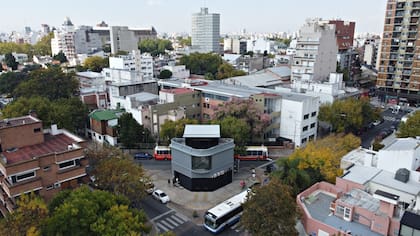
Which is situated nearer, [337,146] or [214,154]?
[214,154]

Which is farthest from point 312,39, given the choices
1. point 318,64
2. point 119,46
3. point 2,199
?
point 119,46

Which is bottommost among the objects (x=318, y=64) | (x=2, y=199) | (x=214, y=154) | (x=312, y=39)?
(x=2, y=199)

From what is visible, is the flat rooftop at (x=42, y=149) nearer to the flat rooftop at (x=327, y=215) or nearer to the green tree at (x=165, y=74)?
the flat rooftop at (x=327, y=215)

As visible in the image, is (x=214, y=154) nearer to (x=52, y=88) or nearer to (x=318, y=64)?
(x=52, y=88)

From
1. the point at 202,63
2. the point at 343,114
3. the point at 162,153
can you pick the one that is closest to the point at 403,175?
the point at 343,114

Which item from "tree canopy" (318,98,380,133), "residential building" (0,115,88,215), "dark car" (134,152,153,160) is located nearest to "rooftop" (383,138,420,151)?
"tree canopy" (318,98,380,133)

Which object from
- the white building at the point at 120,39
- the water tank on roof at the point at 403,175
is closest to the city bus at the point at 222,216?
the water tank on roof at the point at 403,175

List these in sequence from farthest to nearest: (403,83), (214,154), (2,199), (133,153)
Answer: (403,83)
(133,153)
(214,154)
(2,199)

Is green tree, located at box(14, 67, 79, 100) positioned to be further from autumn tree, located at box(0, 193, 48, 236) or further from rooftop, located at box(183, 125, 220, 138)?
autumn tree, located at box(0, 193, 48, 236)
